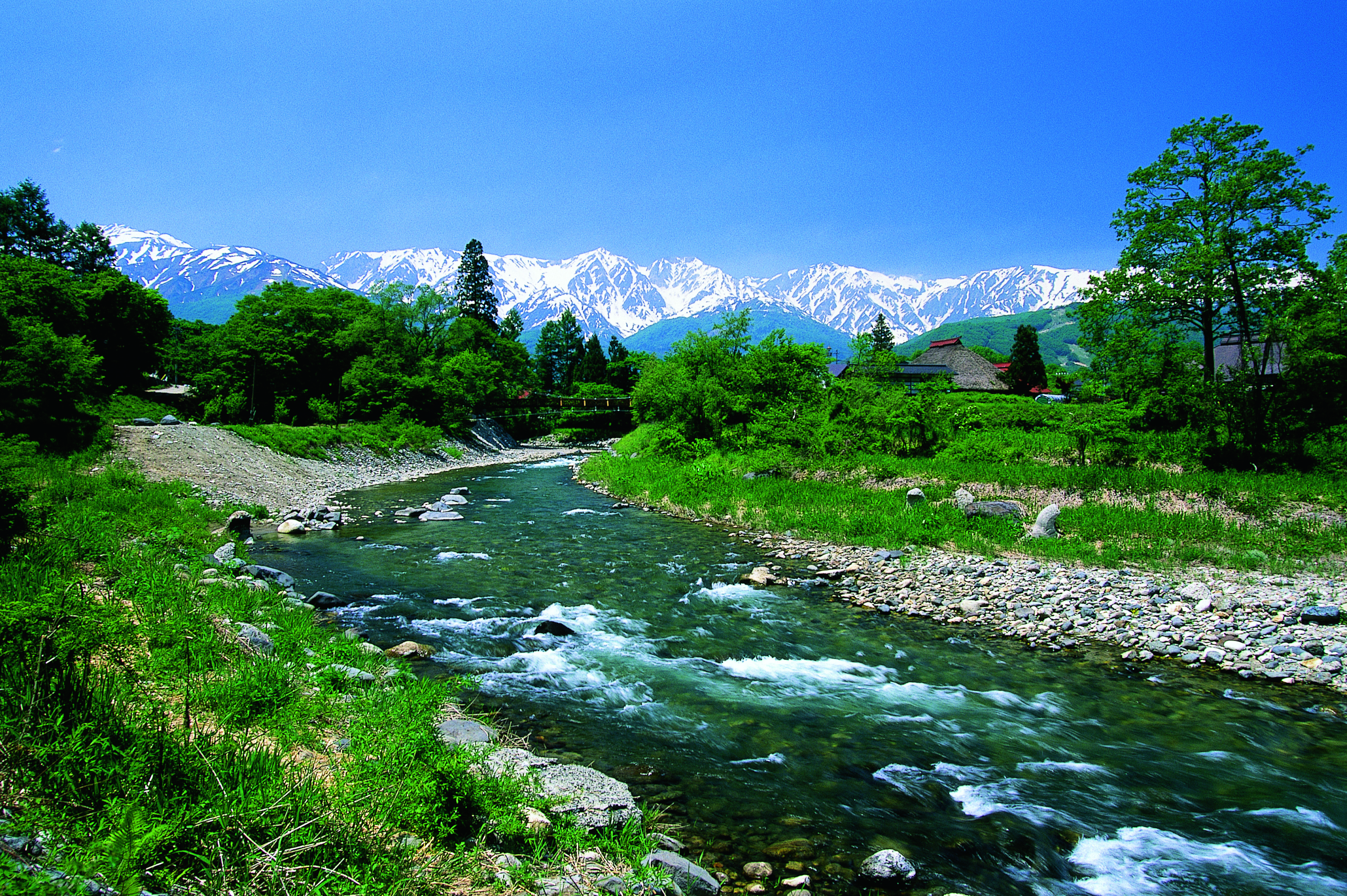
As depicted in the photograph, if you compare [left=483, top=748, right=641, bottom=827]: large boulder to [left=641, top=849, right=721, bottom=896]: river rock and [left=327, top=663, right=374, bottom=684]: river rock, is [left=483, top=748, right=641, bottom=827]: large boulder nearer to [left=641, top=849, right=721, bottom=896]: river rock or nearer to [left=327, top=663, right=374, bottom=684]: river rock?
[left=641, top=849, right=721, bottom=896]: river rock

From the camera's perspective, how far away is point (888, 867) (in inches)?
178

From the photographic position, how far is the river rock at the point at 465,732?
5.40m

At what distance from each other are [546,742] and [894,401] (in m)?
21.7

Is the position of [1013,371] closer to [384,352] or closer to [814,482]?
[814,482]

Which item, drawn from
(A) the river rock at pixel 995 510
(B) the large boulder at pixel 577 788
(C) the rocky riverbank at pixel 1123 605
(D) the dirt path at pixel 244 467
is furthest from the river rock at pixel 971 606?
(D) the dirt path at pixel 244 467

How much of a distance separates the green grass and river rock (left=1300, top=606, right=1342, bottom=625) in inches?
1382

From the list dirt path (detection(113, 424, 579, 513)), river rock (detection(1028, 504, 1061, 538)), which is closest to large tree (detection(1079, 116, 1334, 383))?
river rock (detection(1028, 504, 1061, 538))

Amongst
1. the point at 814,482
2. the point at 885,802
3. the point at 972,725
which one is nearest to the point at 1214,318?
the point at 814,482

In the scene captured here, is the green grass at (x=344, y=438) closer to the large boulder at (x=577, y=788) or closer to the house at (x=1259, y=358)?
the large boulder at (x=577, y=788)

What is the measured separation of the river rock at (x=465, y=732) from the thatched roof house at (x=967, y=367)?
60.6m

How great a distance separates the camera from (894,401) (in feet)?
80.8

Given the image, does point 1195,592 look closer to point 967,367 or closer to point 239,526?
point 239,526

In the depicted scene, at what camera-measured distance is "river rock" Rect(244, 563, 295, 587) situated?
425 inches

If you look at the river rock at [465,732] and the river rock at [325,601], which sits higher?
the river rock at [465,732]
